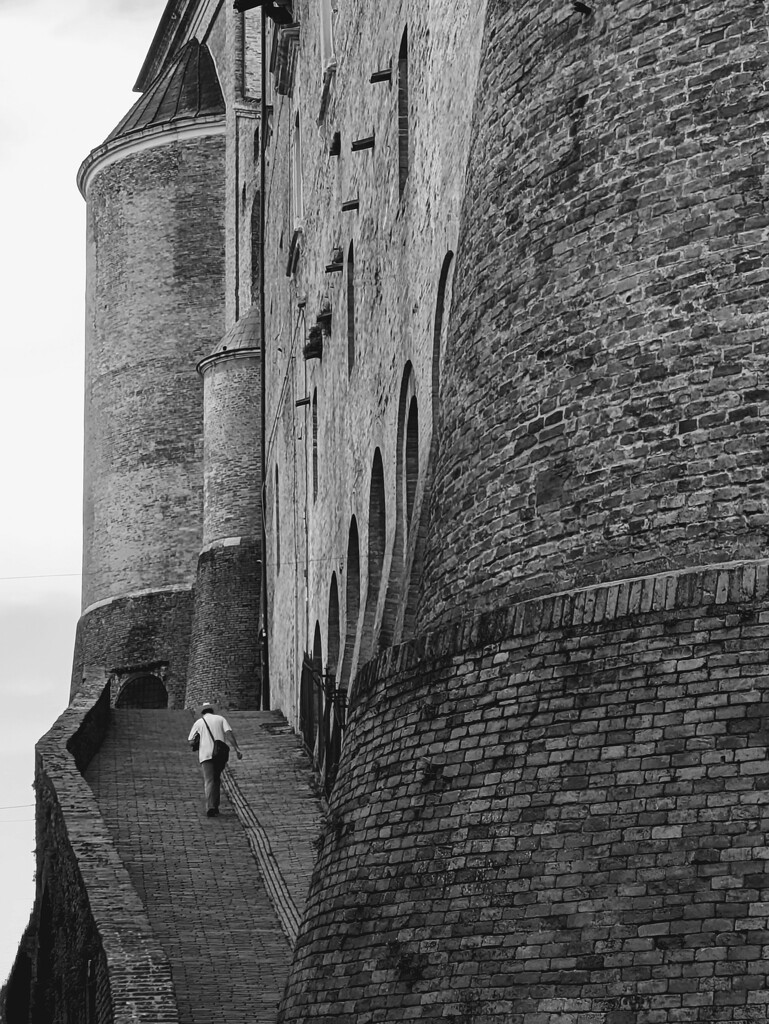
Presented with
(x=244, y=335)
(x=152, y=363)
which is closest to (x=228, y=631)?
(x=244, y=335)

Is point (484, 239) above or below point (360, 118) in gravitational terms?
below

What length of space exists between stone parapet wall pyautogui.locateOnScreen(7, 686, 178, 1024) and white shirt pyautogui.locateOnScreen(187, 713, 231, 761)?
3.59ft

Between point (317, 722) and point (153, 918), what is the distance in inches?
290

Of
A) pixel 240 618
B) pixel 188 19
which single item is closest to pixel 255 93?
pixel 188 19

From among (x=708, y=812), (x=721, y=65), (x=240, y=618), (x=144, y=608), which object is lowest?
(x=708, y=812)

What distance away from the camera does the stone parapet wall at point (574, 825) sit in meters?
8.20

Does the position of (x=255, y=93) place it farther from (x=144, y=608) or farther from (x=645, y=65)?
(x=645, y=65)

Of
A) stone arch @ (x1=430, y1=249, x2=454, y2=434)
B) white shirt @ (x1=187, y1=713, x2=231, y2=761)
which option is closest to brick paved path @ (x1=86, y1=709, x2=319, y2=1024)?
white shirt @ (x1=187, y1=713, x2=231, y2=761)

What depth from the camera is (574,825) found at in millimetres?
8758

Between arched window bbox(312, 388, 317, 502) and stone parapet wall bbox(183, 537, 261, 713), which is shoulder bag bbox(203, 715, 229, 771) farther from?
stone parapet wall bbox(183, 537, 261, 713)

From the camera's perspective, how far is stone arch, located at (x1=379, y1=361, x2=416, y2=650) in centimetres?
1712

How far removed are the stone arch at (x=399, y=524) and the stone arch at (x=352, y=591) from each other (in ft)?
10.9

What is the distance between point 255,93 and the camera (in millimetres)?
39812

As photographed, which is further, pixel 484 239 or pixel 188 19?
pixel 188 19
